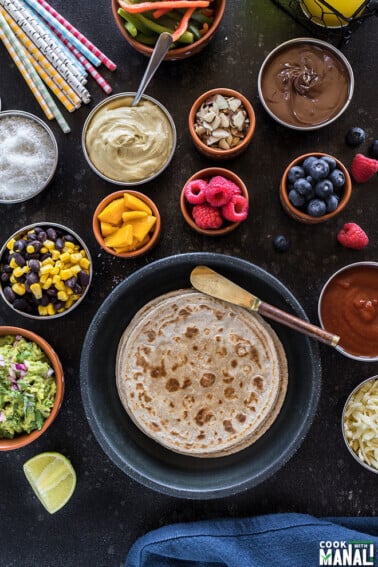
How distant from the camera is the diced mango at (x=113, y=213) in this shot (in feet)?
8.47

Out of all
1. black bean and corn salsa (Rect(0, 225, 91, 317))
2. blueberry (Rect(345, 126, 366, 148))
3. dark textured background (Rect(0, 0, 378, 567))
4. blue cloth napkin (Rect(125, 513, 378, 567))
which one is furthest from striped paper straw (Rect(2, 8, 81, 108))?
blue cloth napkin (Rect(125, 513, 378, 567))

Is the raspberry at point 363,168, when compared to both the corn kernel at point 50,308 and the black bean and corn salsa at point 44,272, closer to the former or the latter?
the black bean and corn salsa at point 44,272

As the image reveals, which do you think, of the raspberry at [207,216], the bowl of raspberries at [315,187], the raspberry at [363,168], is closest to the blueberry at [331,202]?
the bowl of raspberries at [315,187]

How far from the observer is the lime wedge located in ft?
8.91

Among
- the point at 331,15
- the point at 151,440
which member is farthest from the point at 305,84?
the point at 151,440

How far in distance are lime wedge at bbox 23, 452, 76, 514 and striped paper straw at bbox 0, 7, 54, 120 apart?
5.41 feet

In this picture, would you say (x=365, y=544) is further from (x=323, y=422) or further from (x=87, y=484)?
(x=87, y=484)

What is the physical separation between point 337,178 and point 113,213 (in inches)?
39.1

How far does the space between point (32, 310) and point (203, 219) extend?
88 cm

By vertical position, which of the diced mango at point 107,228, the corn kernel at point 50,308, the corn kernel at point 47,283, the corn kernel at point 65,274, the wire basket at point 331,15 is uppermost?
the wire basket at point 331,15

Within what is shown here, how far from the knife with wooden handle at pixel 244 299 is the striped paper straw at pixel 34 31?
120 cm

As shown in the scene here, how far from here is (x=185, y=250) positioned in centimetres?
279

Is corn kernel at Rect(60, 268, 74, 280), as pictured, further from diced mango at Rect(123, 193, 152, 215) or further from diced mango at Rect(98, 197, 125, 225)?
diced mango at Rect(123, 193, 152, 215)

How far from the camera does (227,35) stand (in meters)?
2.84
